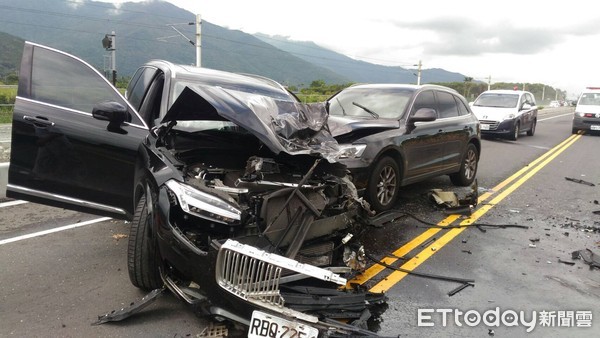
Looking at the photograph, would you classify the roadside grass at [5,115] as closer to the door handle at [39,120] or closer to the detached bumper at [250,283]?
the door handle at [39,120]

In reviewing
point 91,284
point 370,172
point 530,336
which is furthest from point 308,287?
point 370,172

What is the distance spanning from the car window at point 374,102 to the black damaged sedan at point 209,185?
190cm

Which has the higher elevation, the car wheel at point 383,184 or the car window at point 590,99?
the car window at point 590,99

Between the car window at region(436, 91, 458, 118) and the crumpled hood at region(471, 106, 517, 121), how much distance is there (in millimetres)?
8664

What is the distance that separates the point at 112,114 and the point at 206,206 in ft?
5.65

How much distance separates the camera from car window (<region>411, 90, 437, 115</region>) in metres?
6.74

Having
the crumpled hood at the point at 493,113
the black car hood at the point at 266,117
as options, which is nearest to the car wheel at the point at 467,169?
the black car hood at the point at 266,117

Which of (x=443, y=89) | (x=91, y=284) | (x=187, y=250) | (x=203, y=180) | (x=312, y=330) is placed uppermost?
(x=443, y=89)

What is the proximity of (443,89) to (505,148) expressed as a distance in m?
7.25

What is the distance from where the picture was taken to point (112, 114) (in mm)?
4137

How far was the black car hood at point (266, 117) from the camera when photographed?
11.3ft

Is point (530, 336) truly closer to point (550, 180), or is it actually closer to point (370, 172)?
point (370, 172)

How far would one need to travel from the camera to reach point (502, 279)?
14.2ft

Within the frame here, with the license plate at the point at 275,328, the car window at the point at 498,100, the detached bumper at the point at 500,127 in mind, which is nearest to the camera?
the license plate at the point at 275,328
